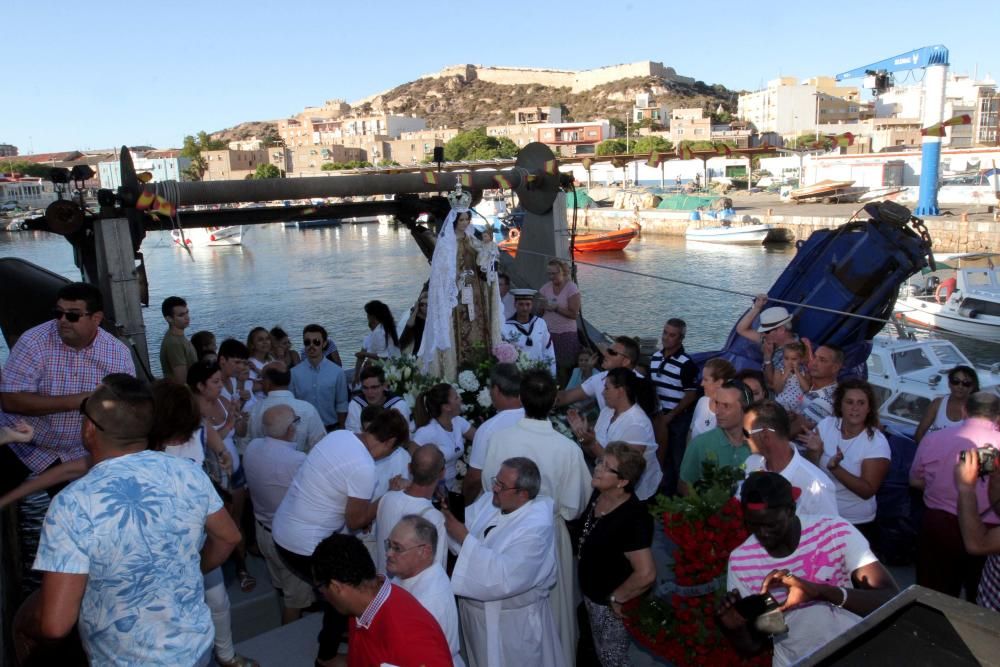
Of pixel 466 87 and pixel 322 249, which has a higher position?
pixel 466 87

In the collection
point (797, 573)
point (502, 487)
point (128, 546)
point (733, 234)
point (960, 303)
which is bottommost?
point (960, 303)

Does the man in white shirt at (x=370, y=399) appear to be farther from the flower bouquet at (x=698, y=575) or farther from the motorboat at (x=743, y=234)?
the motorboat at (x=743, y=234)

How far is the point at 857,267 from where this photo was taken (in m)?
7.39

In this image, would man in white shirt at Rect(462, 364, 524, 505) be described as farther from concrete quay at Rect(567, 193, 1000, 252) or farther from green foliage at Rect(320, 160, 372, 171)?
green foliage at Rect(320, 160, 372, 171)

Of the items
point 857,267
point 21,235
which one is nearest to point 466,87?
point 21,235

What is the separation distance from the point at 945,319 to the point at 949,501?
2002 centimetres

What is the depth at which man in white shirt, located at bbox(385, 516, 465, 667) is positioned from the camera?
9.91 ft

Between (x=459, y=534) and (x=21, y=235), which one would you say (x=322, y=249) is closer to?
(x=21, y=235)

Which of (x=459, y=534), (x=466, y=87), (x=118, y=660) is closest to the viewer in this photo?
(x=118, y=660)

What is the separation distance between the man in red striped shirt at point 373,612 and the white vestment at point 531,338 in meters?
4.03

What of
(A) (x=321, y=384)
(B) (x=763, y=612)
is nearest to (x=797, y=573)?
(B) (x=763, y=612)

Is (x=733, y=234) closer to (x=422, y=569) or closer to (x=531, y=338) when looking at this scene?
(x=531, y=338)

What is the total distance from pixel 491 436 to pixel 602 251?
36.9m

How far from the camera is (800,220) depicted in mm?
41875
